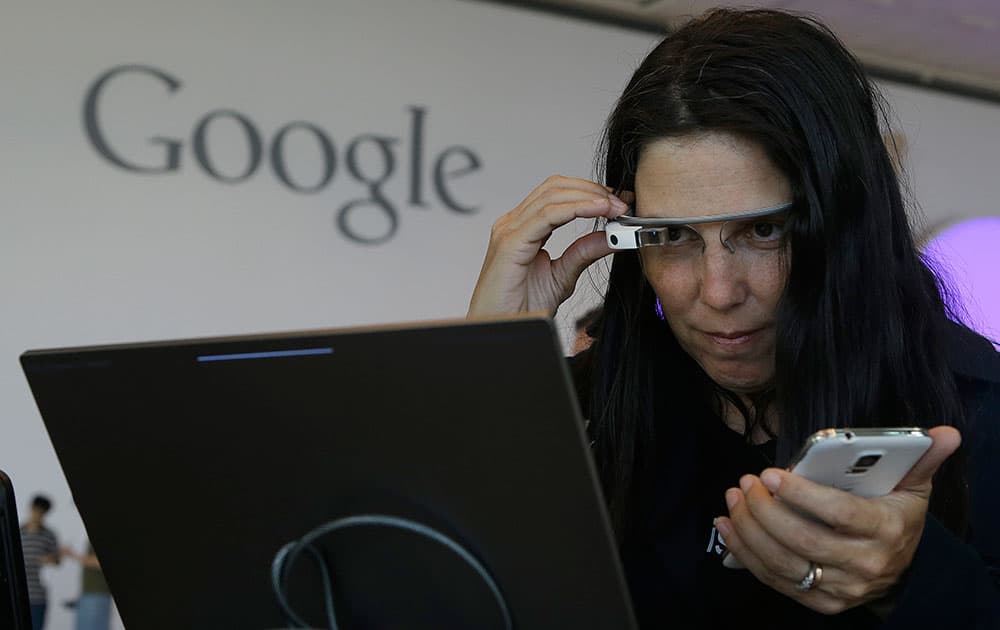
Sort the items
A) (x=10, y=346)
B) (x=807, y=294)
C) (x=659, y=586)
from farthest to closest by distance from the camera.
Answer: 1. (x=10, y=346)
2. (x=659, y=586)
3. (x=807, y=294)

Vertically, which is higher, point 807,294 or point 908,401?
point 807,294

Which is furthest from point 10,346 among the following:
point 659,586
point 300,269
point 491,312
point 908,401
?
point 908,401

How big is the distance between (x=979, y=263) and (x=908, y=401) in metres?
3.84

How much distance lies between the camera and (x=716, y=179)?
121 centimetres

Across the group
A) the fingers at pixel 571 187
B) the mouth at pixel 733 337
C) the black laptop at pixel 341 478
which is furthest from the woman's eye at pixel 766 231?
the black laptop at pixel 341 478

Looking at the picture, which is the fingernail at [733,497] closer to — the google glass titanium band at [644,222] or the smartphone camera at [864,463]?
the smartphone camera at [864,463]

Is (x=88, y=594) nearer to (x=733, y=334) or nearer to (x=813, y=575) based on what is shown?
(x=733, y=334)

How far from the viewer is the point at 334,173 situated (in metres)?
4.17

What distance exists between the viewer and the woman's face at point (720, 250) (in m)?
1.21

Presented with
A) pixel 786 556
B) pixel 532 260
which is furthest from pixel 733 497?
pixel 532 260

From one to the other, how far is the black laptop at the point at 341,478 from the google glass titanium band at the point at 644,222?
53cm

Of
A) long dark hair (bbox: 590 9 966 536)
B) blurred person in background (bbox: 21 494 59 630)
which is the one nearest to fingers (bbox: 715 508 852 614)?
long dark hair (bbox: 590 9 966 536)

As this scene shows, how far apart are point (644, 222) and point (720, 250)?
0.30 ft

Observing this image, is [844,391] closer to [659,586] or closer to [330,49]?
[659,586]
